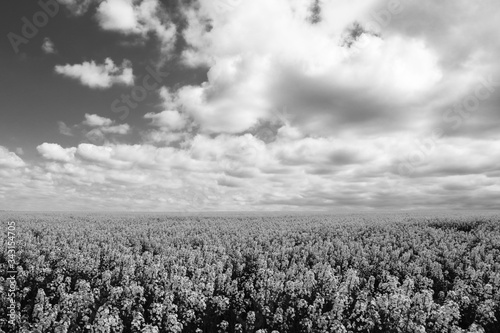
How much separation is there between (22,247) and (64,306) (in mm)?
13438

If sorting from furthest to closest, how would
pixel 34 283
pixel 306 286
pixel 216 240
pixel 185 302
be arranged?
1. pixel 216 240
2. pixel 34 283
3. pixel 306 286
4. pixel 185 302

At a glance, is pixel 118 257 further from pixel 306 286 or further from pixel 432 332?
pixel 432 332

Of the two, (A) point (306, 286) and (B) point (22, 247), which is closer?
(A) point (306, 286)

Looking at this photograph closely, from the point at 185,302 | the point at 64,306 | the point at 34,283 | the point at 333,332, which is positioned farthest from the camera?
the point at 34,283

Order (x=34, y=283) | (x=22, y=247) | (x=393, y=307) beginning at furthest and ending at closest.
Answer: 1. (x=22, y=247)
2. (x=34, y=283)
3. (x=393, y=307)

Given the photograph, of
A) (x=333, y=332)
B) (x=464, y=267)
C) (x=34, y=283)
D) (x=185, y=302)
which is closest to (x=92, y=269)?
(x=34, y=283)

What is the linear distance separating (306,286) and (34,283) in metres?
10.9

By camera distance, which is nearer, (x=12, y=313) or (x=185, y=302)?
(x=12, y=313)

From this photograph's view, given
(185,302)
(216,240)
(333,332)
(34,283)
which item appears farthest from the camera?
(216,240)

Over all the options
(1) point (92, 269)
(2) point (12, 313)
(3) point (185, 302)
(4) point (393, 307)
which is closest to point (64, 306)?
(2) point (12, 313)

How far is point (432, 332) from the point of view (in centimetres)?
830

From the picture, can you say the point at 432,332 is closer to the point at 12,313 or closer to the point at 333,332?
the point at 333,332

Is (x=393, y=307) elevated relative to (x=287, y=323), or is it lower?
elevated

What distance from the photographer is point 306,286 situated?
38.3ft
